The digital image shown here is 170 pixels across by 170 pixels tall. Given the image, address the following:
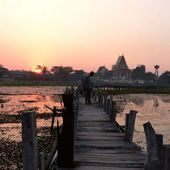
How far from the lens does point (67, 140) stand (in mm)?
8148

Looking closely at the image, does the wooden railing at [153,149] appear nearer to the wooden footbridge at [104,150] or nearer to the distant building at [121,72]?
the wooden footbridge at [104,150]

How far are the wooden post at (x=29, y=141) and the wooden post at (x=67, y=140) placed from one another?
1.97m

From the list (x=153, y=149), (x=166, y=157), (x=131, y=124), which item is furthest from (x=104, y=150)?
(x=166, y=157)

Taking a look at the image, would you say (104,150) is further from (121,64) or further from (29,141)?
(121,64)

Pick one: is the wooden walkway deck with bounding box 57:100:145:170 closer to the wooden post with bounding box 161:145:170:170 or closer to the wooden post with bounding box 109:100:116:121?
the wooden post with bounding box 109:100:116:121

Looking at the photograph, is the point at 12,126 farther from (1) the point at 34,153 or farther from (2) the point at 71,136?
(1) the point at 34,153

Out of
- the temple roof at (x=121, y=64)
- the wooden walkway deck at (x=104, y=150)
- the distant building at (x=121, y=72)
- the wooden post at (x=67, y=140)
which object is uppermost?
the temple roof at (x=121, y=64)

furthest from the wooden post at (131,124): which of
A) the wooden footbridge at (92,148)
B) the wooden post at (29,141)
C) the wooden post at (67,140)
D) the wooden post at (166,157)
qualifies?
the wooden post at (166,157)

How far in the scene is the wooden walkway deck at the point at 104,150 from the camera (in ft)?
27.4

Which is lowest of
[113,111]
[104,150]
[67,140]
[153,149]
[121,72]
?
[104,150]

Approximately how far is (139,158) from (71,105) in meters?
2.30

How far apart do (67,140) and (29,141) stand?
7.27ft

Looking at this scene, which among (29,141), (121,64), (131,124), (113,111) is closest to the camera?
(29,141)

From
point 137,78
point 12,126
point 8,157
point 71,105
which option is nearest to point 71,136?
point 71,105
